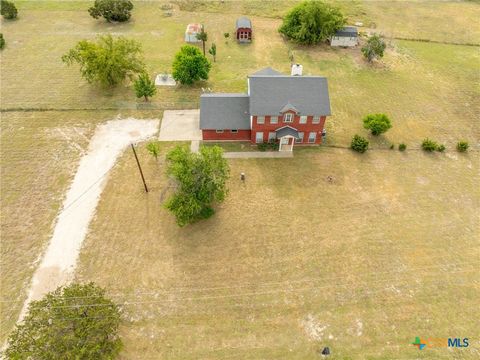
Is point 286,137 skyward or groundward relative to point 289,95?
groundward

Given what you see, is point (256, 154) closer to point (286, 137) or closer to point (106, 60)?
point (286, 137)

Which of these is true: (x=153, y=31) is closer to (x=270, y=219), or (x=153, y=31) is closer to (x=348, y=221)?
(x=270, y=219)

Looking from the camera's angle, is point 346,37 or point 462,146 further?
point 346,37

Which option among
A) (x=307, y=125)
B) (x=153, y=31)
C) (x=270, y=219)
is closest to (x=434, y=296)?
(x=270, y=219)

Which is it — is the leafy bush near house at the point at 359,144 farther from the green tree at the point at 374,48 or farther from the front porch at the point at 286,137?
the green tree at the point at 374,48

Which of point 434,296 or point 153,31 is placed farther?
point 153,31

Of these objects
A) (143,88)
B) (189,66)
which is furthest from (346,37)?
(143,88)

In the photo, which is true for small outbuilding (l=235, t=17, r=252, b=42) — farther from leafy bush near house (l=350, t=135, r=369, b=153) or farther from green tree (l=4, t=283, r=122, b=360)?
green tree (l=4, t=283, r=122, b=360)
